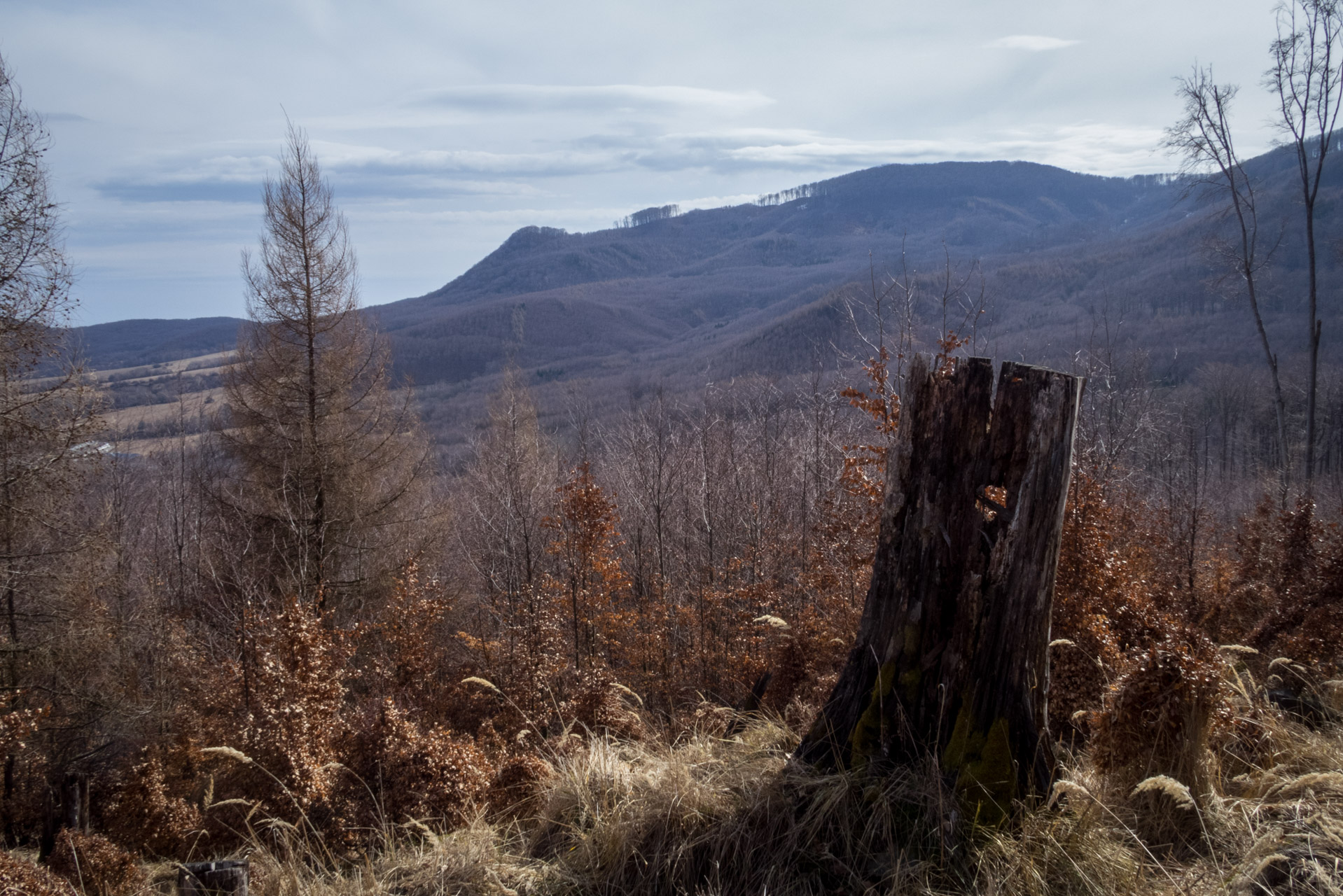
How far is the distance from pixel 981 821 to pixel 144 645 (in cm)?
2317

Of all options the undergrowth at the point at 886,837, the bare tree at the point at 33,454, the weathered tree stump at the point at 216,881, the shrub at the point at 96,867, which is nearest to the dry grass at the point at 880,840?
the undergrowth at the point at 886,837

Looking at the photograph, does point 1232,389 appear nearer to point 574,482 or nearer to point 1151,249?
point 574,482

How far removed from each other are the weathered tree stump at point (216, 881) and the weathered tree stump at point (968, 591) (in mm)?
2499

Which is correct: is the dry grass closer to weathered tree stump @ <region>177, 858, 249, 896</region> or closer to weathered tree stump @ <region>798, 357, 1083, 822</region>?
weathered tree stump @ <region>798, 357, 1083, 822</region>

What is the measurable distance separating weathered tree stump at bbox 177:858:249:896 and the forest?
1.33ft

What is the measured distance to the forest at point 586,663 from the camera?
313 cm

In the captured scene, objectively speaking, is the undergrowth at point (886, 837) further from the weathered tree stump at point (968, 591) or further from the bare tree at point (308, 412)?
the bare tree at point (308, 412)

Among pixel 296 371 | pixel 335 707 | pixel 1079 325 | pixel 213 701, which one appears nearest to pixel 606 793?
pixel 335 707

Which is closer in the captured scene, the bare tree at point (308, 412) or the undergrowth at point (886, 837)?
the undergrowth at point (886, 837)

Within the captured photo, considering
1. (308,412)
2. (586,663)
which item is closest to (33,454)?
(308,412)

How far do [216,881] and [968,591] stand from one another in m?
3.47

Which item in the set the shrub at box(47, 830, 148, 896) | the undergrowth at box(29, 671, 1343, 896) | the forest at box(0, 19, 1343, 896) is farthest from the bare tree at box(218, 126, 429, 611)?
the undergrowth at box(29, 671, 1343, 896)

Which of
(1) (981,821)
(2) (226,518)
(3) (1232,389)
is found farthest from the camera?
(3) (1232,389)

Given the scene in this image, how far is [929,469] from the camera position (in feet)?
11.6
